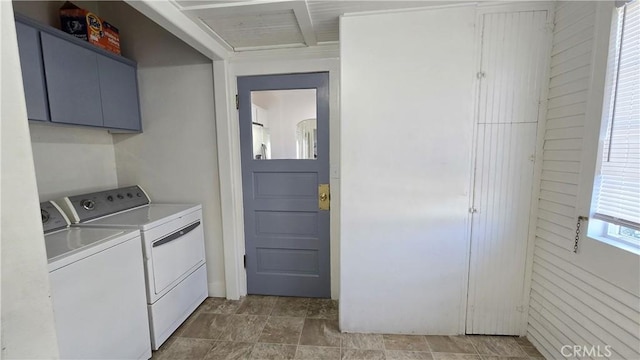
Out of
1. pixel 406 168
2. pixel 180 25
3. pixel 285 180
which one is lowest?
pixel 285 180

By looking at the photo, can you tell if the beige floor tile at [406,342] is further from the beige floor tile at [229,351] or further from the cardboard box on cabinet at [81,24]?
the cardboard box on cabinet at [81,24]

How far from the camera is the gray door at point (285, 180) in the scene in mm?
2215

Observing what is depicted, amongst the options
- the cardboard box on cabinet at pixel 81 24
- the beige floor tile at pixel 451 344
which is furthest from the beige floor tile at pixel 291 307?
the cardboard box on cabinet at pixel 81 24

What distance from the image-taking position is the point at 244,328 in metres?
1.98

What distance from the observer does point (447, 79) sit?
168 cm

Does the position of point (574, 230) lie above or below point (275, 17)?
below

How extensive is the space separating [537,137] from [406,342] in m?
1.66

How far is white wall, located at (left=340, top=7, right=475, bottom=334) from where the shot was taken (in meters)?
1.68

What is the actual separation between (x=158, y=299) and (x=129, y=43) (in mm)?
2154

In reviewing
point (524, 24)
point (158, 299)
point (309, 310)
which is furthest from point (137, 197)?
point (524, 24)

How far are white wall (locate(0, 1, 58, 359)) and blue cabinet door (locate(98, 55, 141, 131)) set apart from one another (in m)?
1.68

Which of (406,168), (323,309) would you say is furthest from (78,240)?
(406,168)

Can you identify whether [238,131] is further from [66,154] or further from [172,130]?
[66,154]

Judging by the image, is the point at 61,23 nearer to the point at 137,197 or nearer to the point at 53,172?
the point at 53,172
